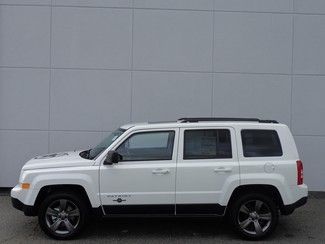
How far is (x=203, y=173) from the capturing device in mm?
7281

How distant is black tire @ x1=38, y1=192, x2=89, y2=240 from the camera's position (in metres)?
7.27

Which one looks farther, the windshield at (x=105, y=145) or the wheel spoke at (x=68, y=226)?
the windshield at (x=105, y=145)

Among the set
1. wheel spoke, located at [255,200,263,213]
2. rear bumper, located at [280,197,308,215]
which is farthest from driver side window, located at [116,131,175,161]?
rear bumper, located at [280,197,308,215]

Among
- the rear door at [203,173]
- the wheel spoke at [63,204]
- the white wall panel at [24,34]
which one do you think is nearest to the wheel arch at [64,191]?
the wheel spoke at [63,204]

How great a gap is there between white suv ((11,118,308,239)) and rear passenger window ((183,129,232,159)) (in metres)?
0.02

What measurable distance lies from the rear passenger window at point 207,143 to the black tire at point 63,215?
1.82m

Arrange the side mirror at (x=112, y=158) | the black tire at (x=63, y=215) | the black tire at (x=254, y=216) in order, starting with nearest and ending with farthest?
the side mirror at (x=112, y=158) → the black tire at (x=63, y=215) → the black tire at (x=254, y=216)

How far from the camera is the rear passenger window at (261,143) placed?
24.5 feet

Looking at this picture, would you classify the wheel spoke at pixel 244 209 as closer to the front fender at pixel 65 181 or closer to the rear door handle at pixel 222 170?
the rear door handle at pixel 222 170

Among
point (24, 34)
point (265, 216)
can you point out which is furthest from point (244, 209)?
point (24, 34)

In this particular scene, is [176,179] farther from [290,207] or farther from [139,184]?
[290,207]

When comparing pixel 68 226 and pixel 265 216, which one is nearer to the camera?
pixel 68 226

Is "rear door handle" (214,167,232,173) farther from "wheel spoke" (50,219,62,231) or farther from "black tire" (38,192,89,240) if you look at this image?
"wheel spoke" (50,219,62,231)

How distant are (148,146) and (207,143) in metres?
0.91
